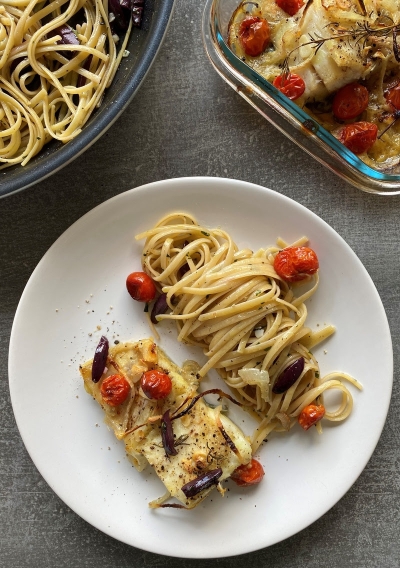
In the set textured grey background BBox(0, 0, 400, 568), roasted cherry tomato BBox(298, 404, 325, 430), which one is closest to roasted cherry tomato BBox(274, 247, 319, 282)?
textured grey background BBox(0, 0, 400, 568)

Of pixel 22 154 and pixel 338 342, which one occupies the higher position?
pixel 22 154

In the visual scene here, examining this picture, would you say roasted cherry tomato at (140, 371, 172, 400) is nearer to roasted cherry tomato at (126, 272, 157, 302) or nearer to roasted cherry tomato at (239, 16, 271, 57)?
roasted cherry tomato at (126, 272, 157, 302)

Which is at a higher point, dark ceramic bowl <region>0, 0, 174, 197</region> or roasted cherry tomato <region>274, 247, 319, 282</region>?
dark ceramic bowl <region>0, 0, 174, 197</region>

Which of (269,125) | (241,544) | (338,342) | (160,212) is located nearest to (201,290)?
(160,212)

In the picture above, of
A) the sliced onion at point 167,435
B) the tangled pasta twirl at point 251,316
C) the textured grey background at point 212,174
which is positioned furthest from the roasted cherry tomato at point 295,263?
the sliced onion at point 167,435

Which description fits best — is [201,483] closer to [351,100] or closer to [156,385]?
[156,385]

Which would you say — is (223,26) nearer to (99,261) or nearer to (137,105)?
(137,105)
